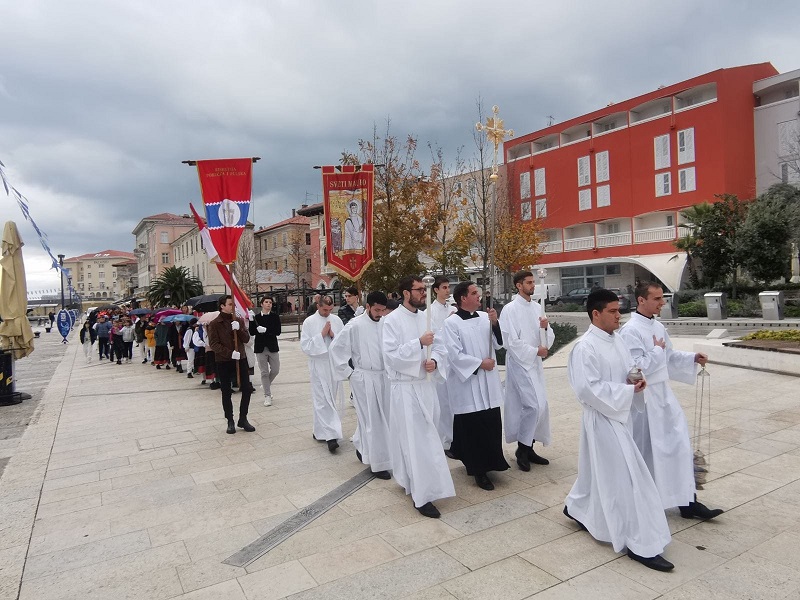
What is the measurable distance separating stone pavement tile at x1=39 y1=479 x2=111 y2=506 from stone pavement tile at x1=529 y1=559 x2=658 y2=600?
15.0ft

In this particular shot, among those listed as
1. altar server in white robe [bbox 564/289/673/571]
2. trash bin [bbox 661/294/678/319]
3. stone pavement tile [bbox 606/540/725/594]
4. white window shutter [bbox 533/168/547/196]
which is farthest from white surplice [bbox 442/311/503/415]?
white window shutter [bbox 533/168/547/196]

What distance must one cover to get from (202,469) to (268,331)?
3778mm

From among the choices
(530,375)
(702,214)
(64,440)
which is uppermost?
(702,214)

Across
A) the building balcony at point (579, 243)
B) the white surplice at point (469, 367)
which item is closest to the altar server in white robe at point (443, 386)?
the white surplice at point (469, 367)

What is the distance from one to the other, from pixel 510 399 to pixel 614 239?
35638mm

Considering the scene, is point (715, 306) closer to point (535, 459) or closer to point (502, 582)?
point (535, 459)

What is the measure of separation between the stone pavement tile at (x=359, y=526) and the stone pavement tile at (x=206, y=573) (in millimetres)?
799

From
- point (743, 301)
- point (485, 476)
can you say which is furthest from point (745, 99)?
point (485, 476)

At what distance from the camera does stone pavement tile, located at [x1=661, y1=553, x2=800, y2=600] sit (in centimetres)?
333

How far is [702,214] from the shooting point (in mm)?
26750

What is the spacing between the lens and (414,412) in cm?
500

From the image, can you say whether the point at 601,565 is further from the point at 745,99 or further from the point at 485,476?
the point at 745,99

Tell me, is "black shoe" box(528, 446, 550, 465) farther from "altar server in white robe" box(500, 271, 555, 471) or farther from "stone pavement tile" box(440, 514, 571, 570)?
"stone pavement tile" box(440, 514, 571, 570)

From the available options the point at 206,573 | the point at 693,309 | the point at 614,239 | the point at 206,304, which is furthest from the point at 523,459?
the point at 614,239
